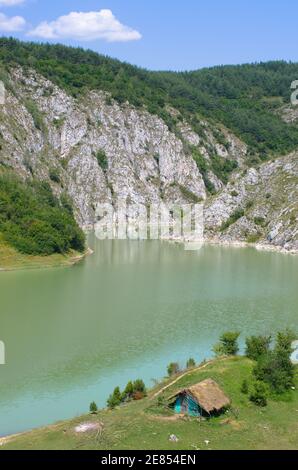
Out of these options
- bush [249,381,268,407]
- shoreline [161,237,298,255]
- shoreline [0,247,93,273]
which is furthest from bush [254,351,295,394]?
shoreline [161,237,298,255]

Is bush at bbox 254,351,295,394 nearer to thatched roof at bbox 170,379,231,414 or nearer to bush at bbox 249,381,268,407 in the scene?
bush at bbox 249,381,268,407

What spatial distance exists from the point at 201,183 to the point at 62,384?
10858cm

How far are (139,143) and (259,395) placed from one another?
115672 millimetres

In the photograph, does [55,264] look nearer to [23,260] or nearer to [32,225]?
[23,260]

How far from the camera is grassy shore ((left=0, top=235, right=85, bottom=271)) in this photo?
7025cm

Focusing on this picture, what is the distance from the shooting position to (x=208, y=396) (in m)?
26.0

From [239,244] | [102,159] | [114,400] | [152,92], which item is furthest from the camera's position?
[152,92]

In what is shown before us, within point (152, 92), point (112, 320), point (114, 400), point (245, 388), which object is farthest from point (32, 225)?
point (152, 92)

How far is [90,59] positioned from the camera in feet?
526

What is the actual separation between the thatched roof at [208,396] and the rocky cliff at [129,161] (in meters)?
71.1

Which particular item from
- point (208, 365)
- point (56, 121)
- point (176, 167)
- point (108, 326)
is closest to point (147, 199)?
point (176, 167)

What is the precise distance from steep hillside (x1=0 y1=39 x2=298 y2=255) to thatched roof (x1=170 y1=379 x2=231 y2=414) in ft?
225

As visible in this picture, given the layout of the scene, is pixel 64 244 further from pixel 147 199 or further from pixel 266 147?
pixel 266 147

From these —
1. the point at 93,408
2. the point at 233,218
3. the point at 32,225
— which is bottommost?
the point at 93,408
